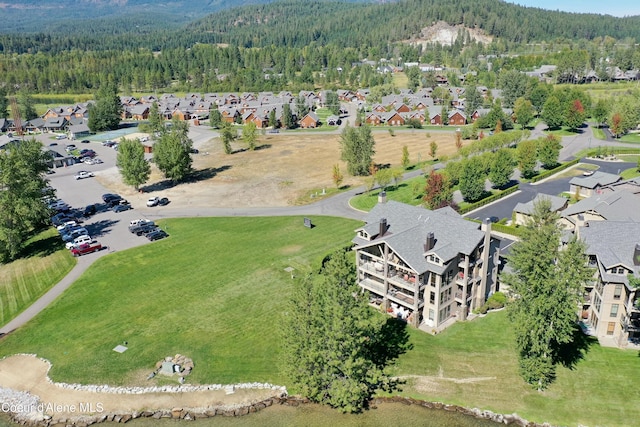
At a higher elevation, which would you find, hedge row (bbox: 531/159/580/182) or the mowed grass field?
hedge row (bbox: 531/159/580/182)

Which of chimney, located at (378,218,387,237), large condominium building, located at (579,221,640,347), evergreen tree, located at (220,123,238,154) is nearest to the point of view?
large condominium building, located at (579,221,640,347)

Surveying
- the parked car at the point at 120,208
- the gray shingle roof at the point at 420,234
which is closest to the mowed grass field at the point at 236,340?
the gray shingle roof at the point at 420,234

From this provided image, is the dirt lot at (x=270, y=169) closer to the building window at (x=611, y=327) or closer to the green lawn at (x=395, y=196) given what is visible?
the green lawn at (x=395, y=196)

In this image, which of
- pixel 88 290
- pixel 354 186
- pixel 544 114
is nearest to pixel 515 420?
pixel 88 290

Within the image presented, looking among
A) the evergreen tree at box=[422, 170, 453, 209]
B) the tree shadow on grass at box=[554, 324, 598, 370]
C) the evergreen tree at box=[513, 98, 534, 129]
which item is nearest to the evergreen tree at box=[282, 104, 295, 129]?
the evergreen tree at box=[513, 98, 534, 129]

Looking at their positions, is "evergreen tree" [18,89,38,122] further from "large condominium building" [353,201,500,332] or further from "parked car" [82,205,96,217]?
"large condominium building" [353,201,500,332]
